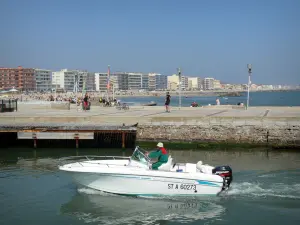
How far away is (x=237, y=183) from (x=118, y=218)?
223 inches

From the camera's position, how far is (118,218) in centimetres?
1376

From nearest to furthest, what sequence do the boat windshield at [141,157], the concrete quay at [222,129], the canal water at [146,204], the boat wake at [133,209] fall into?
1. the canal water at [146,204]
2. the boat wake at [133,209]
3. the boat windshield at [141,157]
4. the concrete quay at [222,129]

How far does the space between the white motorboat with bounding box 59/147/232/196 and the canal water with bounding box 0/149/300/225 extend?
0.33 metres

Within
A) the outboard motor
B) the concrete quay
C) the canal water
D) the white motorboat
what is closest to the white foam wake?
the canal water

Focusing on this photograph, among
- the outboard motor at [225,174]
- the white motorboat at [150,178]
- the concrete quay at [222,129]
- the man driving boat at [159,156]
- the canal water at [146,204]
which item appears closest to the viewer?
the canal water at [146,204]

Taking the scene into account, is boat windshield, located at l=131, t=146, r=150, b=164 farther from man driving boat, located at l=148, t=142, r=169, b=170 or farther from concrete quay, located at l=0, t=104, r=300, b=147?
concrete quay, located at l=0, t=104, r=300, b=147

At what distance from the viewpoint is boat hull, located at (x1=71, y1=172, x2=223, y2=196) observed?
15.1 m

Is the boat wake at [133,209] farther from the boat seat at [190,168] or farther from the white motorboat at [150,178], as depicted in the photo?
the boat seat at [190,168]

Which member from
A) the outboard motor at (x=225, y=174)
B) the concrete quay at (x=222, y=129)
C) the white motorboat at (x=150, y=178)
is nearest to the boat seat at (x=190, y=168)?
the white motorboat at (x=150, y=178)

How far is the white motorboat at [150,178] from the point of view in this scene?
49.5 ft

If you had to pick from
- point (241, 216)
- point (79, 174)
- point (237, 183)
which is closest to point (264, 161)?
point (237, 183)

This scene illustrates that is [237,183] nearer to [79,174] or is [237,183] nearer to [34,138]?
[79,174]

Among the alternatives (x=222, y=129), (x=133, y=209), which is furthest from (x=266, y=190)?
(x=222, y=129)

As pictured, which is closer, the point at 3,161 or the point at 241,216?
the point at 241,216
